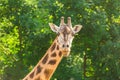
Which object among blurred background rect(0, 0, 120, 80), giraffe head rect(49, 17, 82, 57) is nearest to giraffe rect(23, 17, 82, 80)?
giraffe head rect(49, 17, 82, 57)

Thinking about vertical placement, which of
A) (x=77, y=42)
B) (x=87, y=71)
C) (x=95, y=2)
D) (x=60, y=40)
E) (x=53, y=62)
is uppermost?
(x=60, y=40)

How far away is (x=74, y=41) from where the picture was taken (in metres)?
17.0

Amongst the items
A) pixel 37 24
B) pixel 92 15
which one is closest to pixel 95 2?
pixel 92 15

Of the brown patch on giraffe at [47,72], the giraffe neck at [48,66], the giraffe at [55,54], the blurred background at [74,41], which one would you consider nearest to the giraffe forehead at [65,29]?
the giraffe at [55,54]

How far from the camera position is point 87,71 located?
18.3 metres

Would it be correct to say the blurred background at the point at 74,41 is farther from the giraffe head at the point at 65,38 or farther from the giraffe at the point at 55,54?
the giraffe head at the point at 65,38

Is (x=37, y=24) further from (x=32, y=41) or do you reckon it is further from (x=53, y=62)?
(x=53, y=62)

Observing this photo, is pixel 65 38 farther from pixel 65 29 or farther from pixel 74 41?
pixel 74 41

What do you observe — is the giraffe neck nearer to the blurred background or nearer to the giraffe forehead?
the giraffe forehead

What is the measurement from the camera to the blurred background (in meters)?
16.2

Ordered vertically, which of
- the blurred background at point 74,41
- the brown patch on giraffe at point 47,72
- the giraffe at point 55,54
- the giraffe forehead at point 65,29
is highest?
the giraffe forehead at point 65,29

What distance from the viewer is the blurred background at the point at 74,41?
16.2 meters

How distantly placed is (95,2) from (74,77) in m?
3.07

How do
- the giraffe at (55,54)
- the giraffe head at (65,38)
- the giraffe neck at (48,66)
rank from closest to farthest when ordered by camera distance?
the giraffe head at (65,38), the giraffe at (55,54), the giraffe neck at (48,66)
